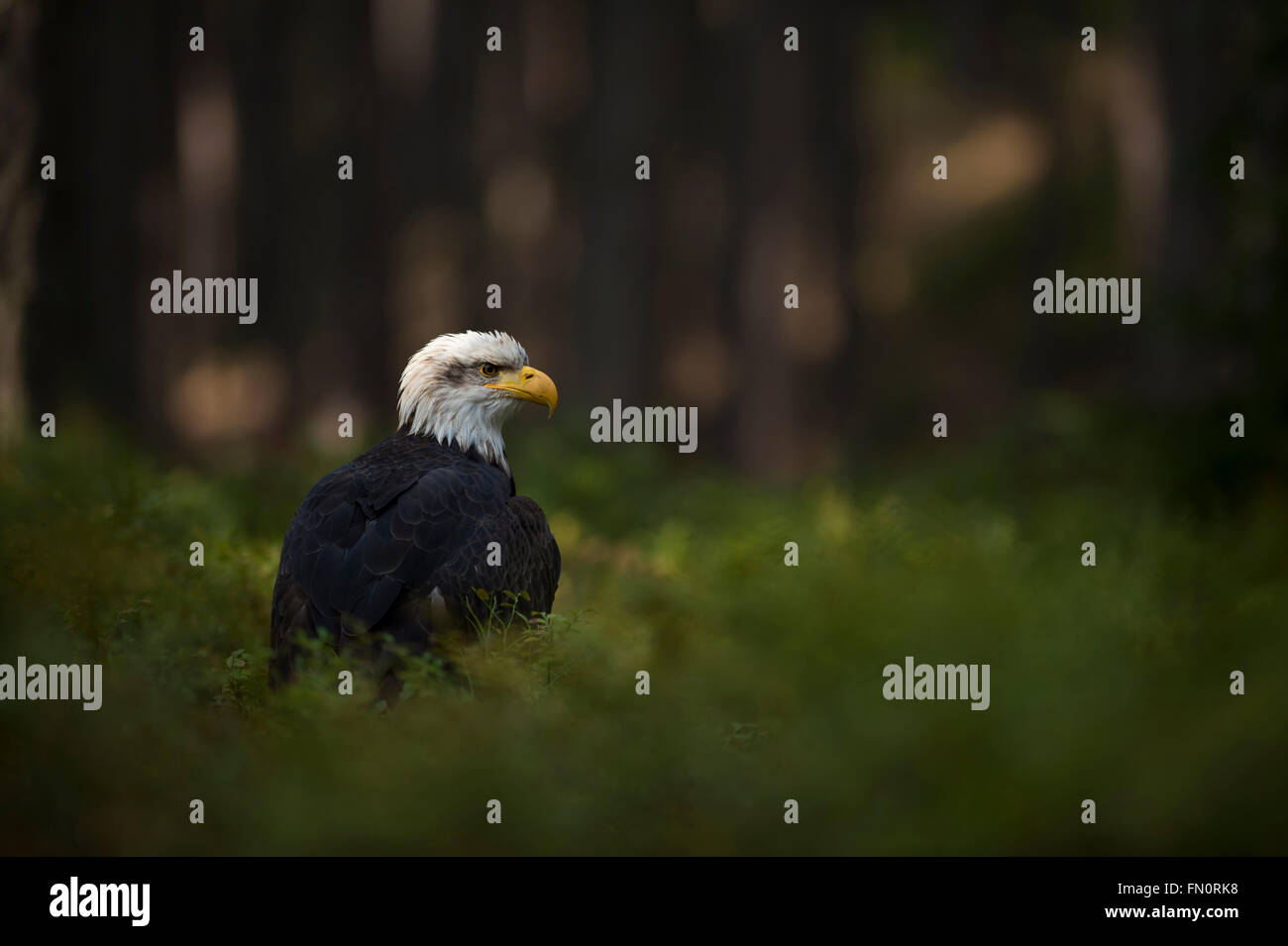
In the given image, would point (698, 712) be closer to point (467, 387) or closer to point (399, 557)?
point (399, 557)

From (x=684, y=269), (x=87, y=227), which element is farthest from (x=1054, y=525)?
(x=87, y=227)

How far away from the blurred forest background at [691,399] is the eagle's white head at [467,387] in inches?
59.1

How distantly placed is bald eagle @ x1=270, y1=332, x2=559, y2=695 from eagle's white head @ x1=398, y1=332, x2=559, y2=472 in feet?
1.43

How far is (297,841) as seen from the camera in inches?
185

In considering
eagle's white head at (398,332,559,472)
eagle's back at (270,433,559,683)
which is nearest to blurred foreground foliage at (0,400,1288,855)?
eagle's back at (270,433,559,683)

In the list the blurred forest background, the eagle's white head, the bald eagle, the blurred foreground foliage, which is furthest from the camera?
the eagle's white head

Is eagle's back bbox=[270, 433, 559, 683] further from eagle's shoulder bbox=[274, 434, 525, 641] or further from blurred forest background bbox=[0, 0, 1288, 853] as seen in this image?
blurred forest background bbox=[0, 0, 1288, 853]

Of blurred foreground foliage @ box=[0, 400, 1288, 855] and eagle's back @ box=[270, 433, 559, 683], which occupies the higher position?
eagle's back @ box=[270, 433, 559, 683]

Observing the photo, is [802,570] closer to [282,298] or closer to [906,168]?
[282,298]

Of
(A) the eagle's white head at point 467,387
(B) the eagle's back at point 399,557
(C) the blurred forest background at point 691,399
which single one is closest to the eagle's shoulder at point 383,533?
(B) the eagle's back at point 399,557

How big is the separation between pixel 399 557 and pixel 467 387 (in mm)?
1956

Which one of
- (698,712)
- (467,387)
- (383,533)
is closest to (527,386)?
(467,387)

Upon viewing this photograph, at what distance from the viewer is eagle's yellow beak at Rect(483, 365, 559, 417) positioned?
8.47m

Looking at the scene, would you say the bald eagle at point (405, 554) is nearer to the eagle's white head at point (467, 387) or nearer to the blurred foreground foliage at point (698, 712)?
the blurred foreground foliage at point (698, 712)
